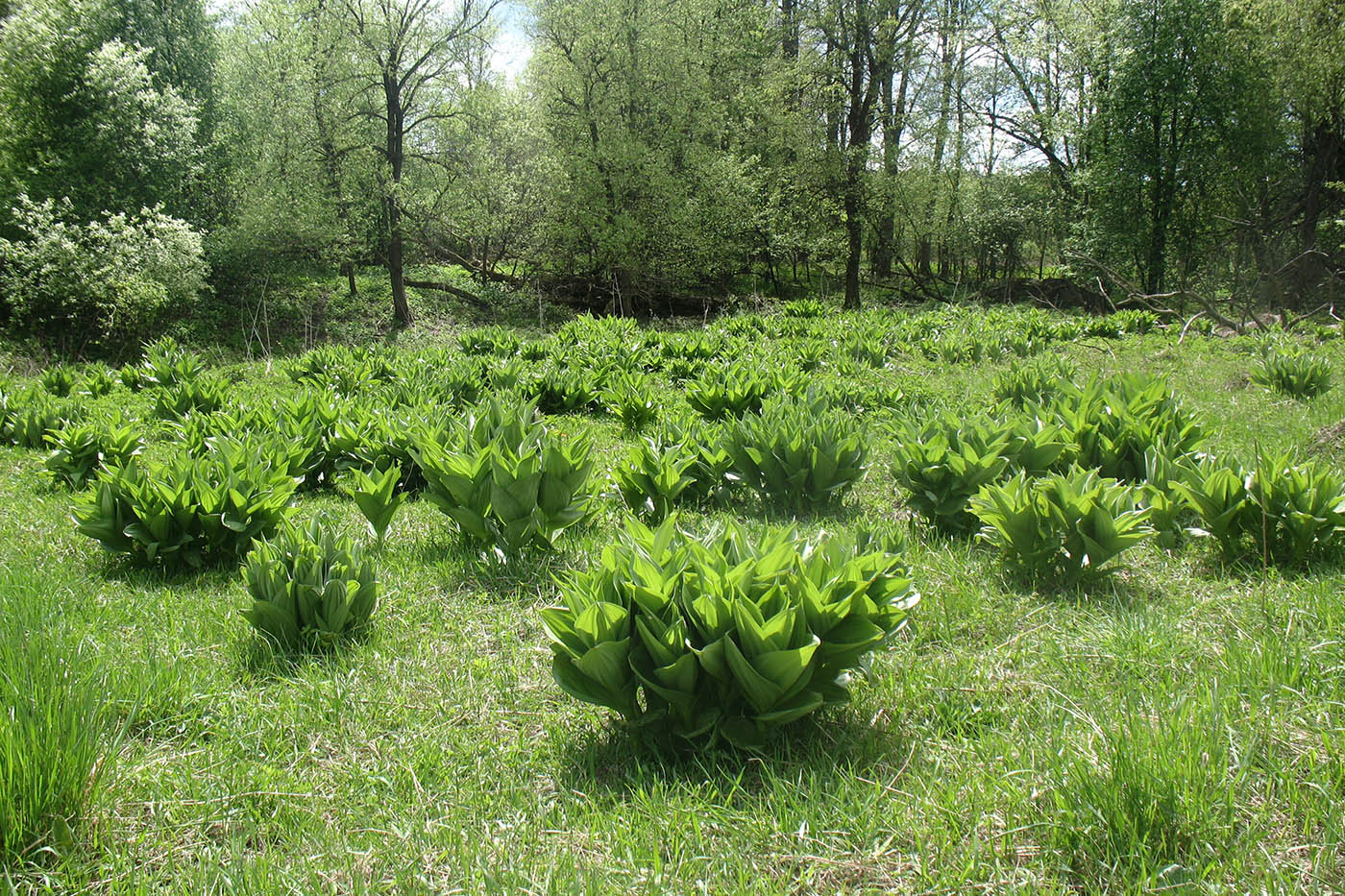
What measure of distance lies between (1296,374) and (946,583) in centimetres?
586

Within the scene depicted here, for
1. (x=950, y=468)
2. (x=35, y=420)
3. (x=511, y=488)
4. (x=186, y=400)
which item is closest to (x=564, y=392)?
(x=186, y=400)

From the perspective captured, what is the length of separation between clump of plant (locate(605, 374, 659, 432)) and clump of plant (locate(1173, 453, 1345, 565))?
4.47m

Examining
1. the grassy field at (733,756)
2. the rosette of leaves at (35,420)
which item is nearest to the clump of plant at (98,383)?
the rosette of leaves at (35,420)

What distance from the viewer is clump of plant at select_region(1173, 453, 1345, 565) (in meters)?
3.03

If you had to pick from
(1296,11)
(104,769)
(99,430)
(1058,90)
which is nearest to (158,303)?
(99,430)

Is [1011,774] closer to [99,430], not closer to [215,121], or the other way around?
[99,430]

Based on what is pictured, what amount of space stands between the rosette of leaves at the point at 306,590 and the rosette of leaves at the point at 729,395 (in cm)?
407

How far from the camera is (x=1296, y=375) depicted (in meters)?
6.76

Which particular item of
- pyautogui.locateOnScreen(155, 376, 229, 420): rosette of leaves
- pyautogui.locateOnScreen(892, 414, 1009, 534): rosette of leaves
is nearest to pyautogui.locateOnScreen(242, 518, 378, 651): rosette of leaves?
pyautogui.locateOnScreen(892, 414, 1009, 534): rosette of leaves

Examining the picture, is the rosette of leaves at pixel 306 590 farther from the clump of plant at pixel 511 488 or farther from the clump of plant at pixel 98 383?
the clump of plant at pixel 98 383

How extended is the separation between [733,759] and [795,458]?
7.67 ft

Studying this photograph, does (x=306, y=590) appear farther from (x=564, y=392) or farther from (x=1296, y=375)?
(x=1296, y=375)

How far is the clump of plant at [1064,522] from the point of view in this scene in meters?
2.97

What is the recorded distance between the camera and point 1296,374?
6.76 meters
